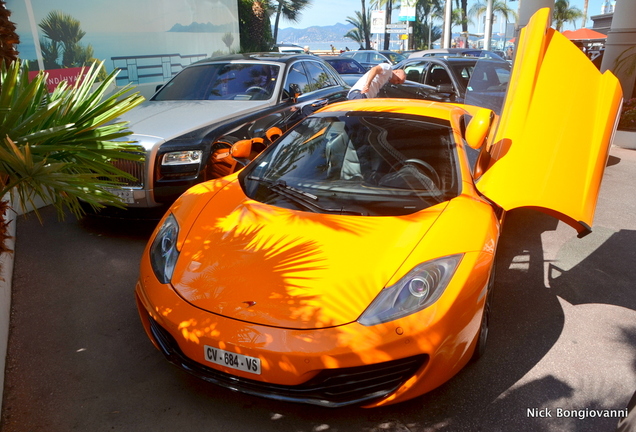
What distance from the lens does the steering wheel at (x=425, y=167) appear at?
3.29 m

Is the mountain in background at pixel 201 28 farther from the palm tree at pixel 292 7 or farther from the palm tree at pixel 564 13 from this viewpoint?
the palm tree at pixel 564 13

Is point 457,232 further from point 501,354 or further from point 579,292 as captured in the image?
point 579,292

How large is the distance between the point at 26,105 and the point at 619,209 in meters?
5.95

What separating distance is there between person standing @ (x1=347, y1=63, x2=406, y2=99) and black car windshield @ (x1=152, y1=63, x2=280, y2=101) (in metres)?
0.98

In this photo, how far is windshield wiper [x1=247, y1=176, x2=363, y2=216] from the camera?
10.1ft

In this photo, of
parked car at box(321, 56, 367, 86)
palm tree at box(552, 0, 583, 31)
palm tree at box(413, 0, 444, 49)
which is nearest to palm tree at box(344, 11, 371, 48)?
palm tree at box(413, 0, 444, 49)

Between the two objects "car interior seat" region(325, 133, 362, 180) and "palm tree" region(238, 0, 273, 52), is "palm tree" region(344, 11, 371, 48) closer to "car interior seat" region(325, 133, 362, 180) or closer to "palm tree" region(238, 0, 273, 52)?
"palm tree" region(238, 0, 273, 52)

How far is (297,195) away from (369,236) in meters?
0.66

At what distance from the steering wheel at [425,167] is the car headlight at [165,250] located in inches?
57.1

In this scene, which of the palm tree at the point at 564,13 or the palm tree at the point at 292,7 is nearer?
the palm tree at the point at 292,7

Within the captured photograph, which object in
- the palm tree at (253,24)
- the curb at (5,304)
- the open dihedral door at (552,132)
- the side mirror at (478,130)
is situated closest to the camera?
the curb at (5,304)

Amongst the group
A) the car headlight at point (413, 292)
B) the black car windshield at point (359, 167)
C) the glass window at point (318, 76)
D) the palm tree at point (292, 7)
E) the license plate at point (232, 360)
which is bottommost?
the license plate at point (232, 360)

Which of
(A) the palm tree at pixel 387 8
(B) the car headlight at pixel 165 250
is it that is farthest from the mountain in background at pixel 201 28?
(A) the palm tree at pixel 387 8

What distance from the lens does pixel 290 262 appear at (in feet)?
8.77
